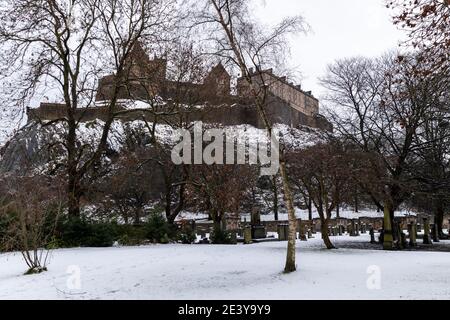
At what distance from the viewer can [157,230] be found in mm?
20484

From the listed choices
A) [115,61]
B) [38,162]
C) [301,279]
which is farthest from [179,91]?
[301,279]

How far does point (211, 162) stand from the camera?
23547 mm

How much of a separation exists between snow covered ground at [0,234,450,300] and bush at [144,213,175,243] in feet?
21.0

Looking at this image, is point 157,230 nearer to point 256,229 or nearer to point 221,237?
point 221,237

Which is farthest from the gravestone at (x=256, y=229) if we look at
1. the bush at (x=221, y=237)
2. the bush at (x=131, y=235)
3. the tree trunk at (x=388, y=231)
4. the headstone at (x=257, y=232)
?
the tree trunk at (x=388, y=231)

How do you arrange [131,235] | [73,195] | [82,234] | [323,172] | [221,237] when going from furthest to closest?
[221,237], [131,235], [73,195], [82,234], [323,172]

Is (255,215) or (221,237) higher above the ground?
(255,215)

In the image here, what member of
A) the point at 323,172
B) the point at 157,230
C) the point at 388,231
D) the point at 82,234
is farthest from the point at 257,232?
the point at 82,234

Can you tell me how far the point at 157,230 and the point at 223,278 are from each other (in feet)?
36.9

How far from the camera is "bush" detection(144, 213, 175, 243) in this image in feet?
67.0

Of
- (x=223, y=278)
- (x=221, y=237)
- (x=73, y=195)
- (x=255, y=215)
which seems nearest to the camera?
(x=223, y=278)

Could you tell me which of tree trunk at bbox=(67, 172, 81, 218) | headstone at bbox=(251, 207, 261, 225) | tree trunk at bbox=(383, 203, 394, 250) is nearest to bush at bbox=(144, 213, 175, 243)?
tree trunk at bbox=(67, 172, 81, 218)

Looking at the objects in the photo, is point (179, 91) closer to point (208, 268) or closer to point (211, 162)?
point (211, 162)
